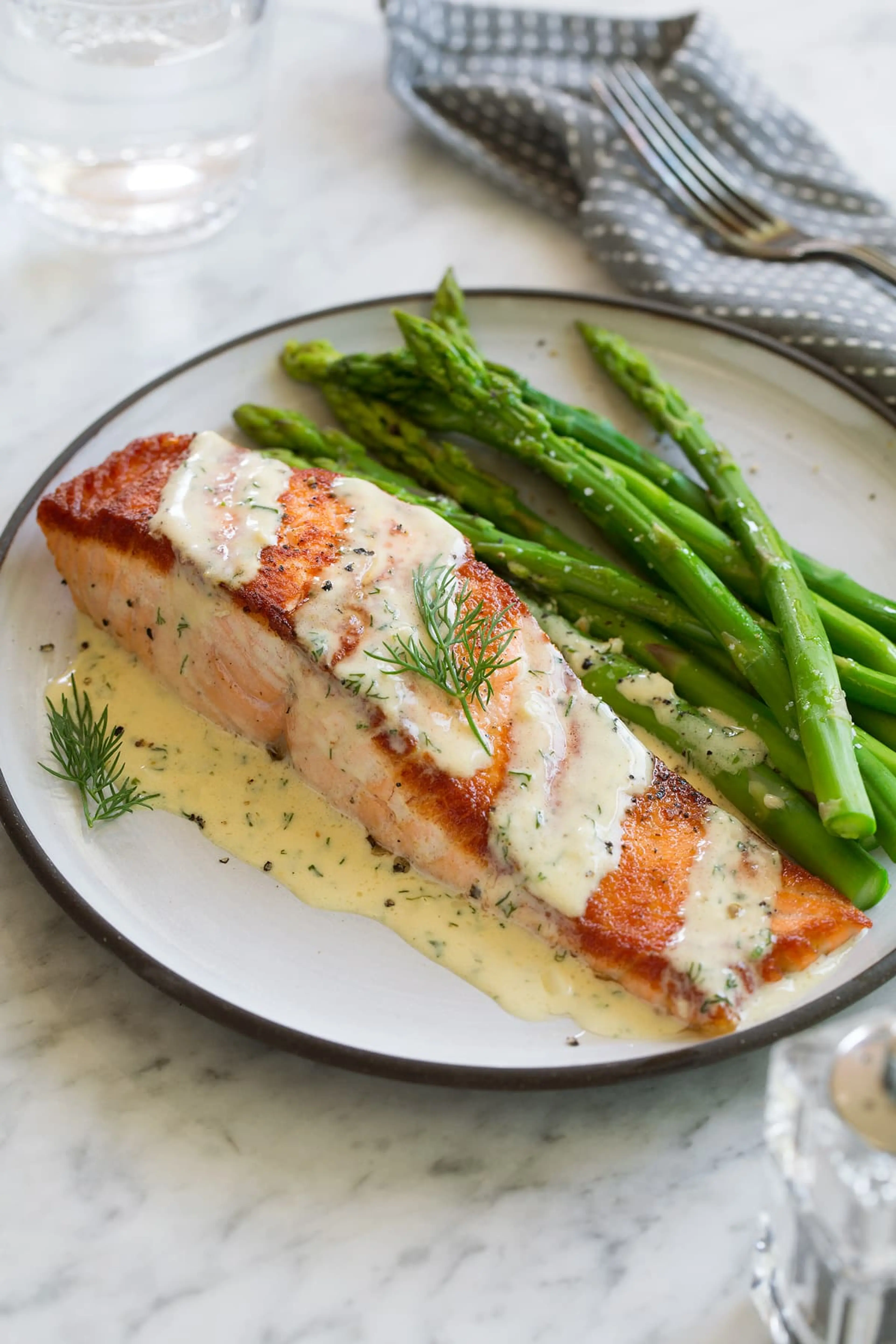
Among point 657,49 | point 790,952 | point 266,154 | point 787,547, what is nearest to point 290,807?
point 790,952

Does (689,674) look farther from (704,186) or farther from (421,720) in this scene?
(704,186)

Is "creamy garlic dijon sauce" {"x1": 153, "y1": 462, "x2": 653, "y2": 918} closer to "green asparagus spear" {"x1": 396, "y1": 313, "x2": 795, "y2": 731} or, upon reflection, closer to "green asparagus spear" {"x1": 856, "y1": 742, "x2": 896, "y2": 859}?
"green asparagus spear" {"x1": 396, "y1": 313, "x2": 795, "y2": 731}

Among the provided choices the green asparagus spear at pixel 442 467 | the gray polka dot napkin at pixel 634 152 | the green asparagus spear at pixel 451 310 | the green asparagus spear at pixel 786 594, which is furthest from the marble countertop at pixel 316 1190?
the gray polka dot napkin at pixel 634 152

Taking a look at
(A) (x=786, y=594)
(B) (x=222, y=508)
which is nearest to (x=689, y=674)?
(A) (x=786, y=594)

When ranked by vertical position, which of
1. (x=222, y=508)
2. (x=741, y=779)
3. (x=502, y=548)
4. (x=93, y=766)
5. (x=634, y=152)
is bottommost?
(x=93, y=766)

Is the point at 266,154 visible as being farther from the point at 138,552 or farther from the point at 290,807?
the point at 290,807

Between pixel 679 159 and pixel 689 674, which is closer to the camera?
pixel 689 674

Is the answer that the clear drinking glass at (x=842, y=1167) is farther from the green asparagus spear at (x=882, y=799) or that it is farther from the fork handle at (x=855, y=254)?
the fork handle at (x=855, y=254)
